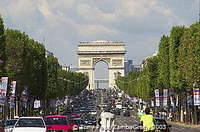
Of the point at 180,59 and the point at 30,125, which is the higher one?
the point at 180,59

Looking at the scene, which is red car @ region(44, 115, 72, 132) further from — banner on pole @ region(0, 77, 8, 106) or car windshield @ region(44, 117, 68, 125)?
banner on pole @ region(0, 77, 8, 106)

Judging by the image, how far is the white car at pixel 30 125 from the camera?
34.6 m

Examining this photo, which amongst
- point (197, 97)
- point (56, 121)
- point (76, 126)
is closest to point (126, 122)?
point (197, 97)

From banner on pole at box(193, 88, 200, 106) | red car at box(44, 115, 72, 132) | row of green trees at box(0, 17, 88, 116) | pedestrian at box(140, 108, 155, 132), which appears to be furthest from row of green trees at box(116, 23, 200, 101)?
pedestrian at box(140, 108, 155, 132)

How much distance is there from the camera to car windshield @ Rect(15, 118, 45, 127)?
35469mm

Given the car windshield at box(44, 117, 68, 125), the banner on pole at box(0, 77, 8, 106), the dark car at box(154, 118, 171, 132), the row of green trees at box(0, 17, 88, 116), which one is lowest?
the dark car at box(154, 118, 171, 132)

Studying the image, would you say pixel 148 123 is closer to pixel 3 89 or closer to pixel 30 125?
pixel 30 125

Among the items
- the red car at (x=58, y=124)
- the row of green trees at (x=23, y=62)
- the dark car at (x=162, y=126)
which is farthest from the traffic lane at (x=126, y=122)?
the dark car at (x=162, y=126)

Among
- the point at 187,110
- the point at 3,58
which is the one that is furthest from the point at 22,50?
the point at 187,110

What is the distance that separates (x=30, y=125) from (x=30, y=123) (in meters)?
0.35

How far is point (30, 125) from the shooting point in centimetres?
3553

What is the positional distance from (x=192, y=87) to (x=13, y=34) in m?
23.9

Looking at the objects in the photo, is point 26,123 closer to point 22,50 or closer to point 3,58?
point 3,58

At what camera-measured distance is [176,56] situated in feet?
318
